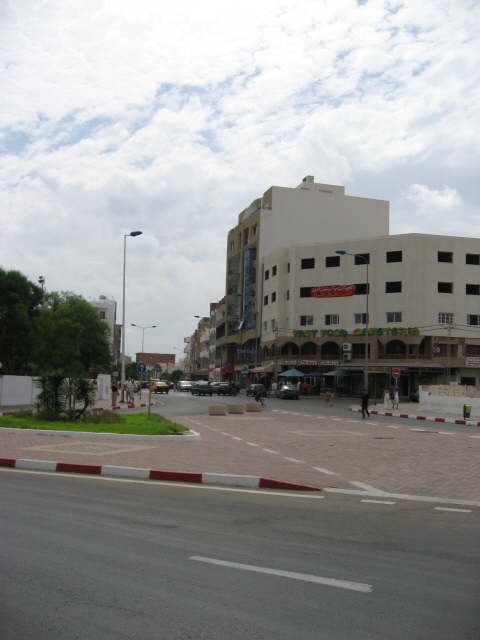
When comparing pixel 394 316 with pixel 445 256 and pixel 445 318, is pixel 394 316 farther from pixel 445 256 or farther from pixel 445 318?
pixel 445 256

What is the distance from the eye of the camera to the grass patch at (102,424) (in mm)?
17969

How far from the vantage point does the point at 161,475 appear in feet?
35.9

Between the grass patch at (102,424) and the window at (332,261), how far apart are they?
45303 millimetres

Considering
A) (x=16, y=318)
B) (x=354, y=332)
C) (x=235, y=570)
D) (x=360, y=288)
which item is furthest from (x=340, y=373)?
(x=235, y=570)

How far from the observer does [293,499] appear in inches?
359

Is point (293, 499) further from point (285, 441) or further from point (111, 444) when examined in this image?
point (285, 441)

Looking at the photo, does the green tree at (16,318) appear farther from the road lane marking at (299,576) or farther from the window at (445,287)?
the window at (445,287)

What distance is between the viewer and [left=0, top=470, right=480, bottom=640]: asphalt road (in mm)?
4117

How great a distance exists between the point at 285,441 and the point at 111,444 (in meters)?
5.23

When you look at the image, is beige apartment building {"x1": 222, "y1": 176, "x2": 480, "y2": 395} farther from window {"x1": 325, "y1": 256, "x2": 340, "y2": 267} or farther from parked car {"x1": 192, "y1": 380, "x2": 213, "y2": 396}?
parked car {"x1": 192, "y1": 380, "x2": 213, "y2": 396}

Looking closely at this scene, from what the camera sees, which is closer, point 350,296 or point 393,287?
point 393,287

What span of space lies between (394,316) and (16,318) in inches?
1429

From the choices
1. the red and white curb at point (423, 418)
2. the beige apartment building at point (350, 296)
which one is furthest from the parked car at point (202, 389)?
the red and white curb at point (423, 418)

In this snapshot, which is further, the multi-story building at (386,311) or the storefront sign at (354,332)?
the storefront sign at (354,332)
